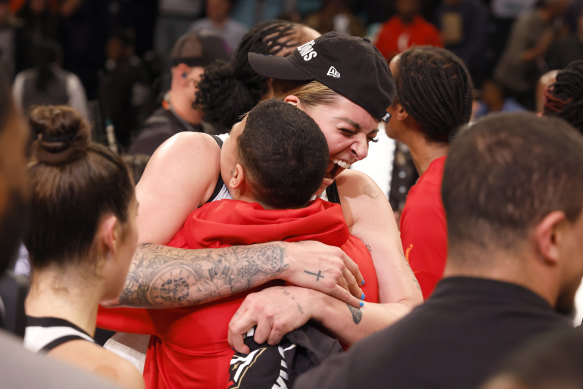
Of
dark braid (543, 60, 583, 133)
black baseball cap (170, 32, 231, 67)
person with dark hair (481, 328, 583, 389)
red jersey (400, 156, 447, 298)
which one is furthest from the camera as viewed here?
black baseball cap (170, 32, 231, 67)

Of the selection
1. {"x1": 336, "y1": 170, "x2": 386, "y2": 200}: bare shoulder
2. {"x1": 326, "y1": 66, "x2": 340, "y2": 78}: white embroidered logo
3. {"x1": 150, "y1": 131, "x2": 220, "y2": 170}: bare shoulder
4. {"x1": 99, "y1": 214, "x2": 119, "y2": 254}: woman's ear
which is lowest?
{"x1": 336, "y1": 170, "x2": 386, "y2": 200}: bare shoulder

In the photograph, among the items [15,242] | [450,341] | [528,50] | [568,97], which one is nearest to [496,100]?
[528,50]

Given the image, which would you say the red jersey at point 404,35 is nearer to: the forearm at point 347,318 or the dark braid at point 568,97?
the dark braid at point 568,97

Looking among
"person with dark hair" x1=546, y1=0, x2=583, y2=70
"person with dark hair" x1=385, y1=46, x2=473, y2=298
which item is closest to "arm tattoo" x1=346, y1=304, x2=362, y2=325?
"person with dark hair" x1=385, y1=46, x2=473, y2=298

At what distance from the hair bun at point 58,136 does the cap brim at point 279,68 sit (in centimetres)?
71

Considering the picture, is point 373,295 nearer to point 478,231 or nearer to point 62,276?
point 478,231

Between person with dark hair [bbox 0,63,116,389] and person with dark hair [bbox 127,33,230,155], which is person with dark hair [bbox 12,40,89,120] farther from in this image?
person with dark hair [bbox 0,63,116,389]

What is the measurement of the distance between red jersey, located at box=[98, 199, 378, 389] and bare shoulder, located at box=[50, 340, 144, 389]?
32cm

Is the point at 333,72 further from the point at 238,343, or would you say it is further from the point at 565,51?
the point at 565,51

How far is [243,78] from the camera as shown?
8.70ft

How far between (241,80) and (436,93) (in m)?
0.73

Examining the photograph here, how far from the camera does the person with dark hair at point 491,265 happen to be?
1.17 m

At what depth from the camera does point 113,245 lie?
61.5 inches

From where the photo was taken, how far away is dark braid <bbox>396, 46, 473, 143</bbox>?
2.68 m
